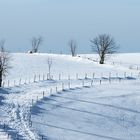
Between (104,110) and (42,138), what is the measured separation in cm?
2111

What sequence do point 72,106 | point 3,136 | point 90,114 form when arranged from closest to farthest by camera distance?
point 3,136 → point 90,114 → point 72,106

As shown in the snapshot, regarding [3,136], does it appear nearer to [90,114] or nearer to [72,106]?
[90,114]

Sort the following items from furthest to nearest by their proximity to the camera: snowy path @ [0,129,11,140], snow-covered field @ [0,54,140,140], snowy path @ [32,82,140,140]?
1. snowy path @ [32,82,140,140]
2. snow-covered field @ [0,54,140,140]
3. snowy path @ [0,129,11,140]

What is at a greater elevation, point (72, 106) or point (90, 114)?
point (72, 106)

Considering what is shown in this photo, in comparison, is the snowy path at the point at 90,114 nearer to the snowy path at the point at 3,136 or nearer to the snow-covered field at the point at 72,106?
the snow-covered field at the point at 72,106

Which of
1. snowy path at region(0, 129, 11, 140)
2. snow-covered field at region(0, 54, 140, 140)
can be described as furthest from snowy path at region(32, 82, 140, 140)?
snowy path at region(0, 129, 11, 140)

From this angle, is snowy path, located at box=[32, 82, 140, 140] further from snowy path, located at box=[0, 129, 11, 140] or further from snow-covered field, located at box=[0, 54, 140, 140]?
snowy path, located at box=[0, 129, 11, 140]

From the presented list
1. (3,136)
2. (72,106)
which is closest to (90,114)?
(72,106)

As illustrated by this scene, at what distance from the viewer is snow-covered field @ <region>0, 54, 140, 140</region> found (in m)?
67.4

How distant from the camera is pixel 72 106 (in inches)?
3201

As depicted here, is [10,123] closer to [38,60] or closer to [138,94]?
[138,94]

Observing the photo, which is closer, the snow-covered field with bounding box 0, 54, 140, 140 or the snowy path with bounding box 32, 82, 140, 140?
the snow-covered field with bounding box 0, 54, 140, 140

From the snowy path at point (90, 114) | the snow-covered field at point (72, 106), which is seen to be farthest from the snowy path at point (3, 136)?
the snowy path at point (90, 114)

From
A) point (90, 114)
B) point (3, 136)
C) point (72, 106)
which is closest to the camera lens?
point (3, 136)
